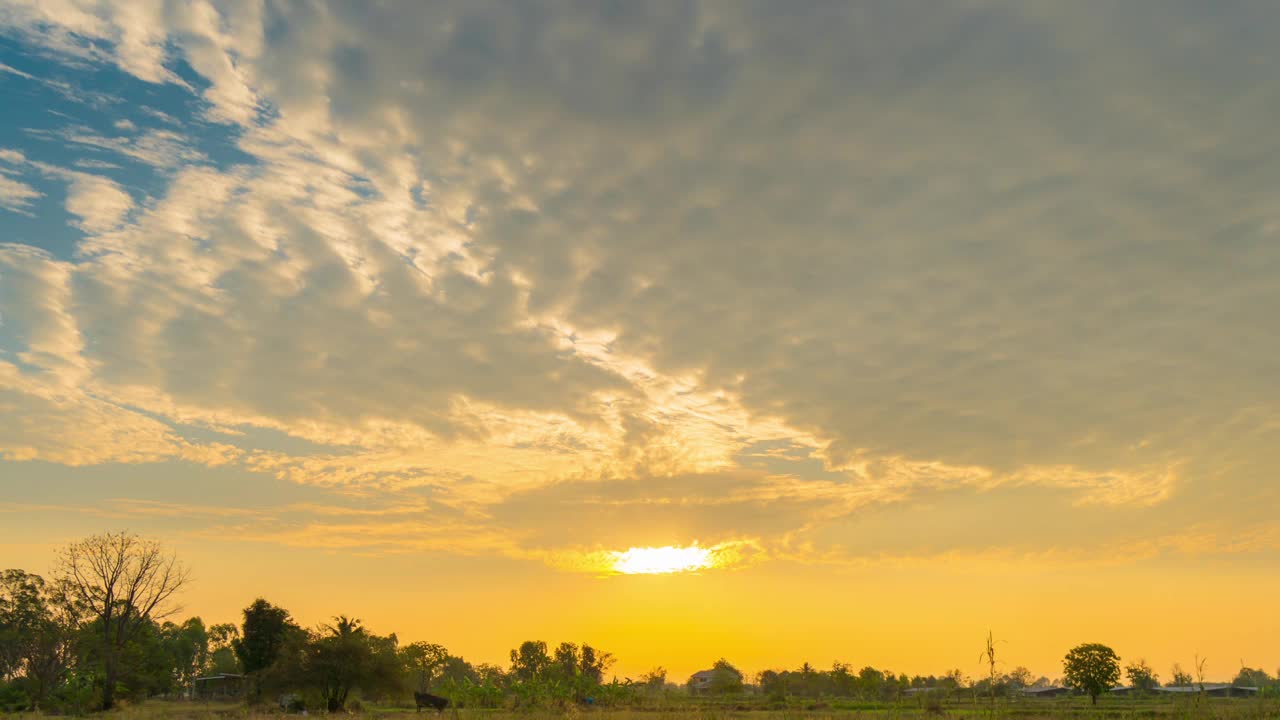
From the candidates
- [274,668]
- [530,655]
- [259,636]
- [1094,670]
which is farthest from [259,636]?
[1094,670]

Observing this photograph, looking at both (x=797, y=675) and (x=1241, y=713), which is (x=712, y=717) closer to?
(x=1241, y=713)

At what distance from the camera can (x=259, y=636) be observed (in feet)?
300

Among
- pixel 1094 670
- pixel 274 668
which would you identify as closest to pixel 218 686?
pixel 274 668

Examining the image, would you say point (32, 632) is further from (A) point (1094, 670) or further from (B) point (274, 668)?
(A) point (1094, 670)

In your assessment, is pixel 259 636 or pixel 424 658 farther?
pixel 424 658

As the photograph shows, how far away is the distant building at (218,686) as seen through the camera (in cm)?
12188

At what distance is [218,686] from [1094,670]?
135 m

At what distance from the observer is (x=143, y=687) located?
8619 cm

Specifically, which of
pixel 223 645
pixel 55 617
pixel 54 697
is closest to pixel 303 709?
pixel 54 697

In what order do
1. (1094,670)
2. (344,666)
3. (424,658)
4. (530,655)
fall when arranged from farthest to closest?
(530,655) < (424,658) < (1094,670) < (344,666)

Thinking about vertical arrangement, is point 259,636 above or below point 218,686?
above

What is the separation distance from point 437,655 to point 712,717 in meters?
123

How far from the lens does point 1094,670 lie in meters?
91.1

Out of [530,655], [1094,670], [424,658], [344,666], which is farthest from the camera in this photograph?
[530,655]
